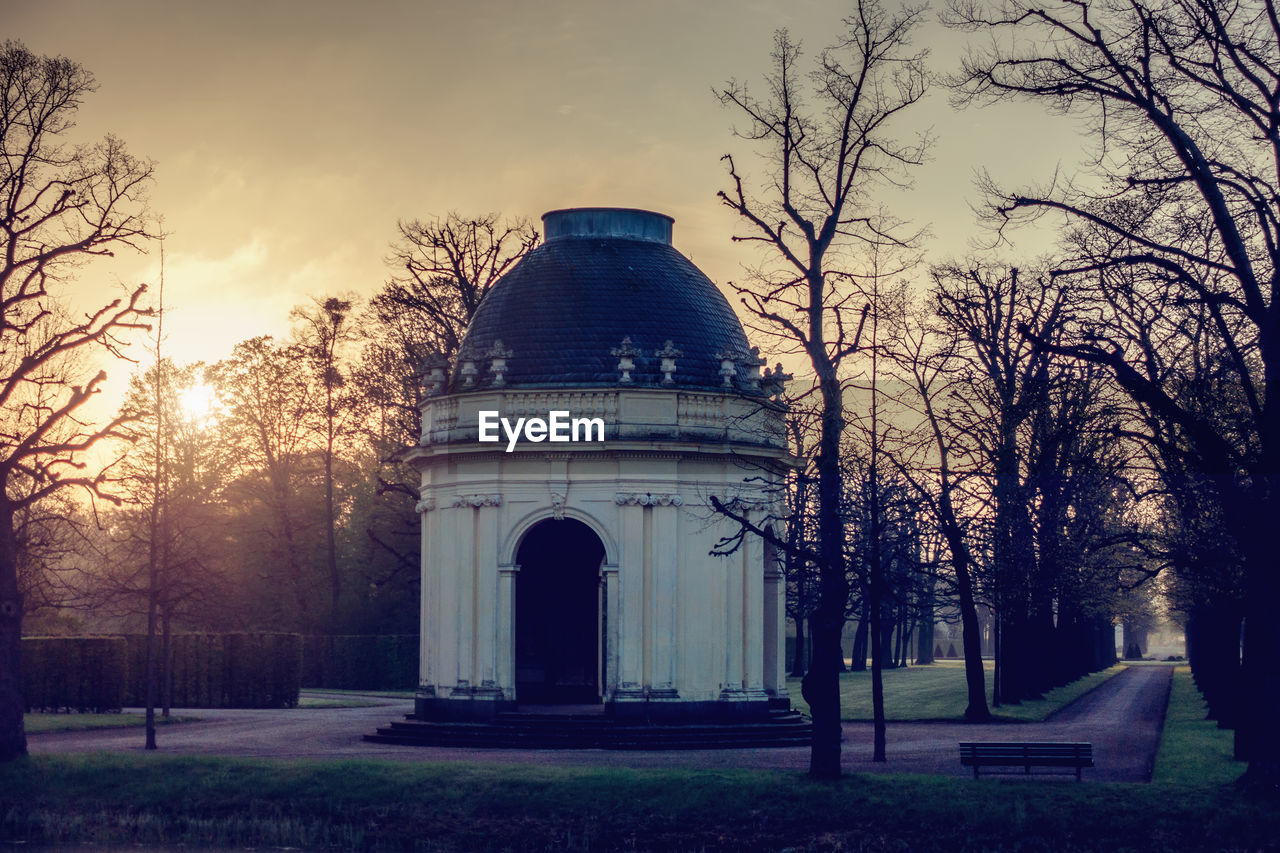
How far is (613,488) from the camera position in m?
31.5

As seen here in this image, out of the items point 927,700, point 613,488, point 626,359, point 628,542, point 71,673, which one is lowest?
point 927,700

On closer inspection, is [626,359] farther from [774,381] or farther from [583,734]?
[583,734]

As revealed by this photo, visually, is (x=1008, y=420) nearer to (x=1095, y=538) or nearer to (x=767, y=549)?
(x=767, y=549)

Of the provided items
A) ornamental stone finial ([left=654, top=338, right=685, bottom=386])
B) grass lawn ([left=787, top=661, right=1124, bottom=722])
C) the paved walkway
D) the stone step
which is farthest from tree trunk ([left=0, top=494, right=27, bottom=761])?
grass lawn ([left=787, top=661, right=1124, bottom=722])

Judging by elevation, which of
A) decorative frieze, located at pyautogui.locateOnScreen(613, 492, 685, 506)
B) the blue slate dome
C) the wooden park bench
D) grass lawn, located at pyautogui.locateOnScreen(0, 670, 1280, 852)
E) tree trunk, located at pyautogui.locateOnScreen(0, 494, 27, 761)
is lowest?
grass lawn, located at pyautogui.locateOnScreen(0, 670, 1280, 852)

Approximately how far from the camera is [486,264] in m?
47.1

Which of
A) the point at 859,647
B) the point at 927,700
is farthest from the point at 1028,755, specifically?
the point at 859,647

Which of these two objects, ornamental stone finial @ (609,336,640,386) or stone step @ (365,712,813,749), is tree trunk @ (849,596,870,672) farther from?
ornamental stone finial @ (609,336,640,386)

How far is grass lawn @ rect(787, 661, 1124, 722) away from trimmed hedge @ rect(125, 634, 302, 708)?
15344 mm

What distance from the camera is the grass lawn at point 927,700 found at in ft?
127

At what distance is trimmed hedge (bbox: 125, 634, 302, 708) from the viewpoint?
44.6 m

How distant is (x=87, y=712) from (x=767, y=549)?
19.8 meters

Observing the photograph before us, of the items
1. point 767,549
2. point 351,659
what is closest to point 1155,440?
point 767,549

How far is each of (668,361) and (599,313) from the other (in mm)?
2183
